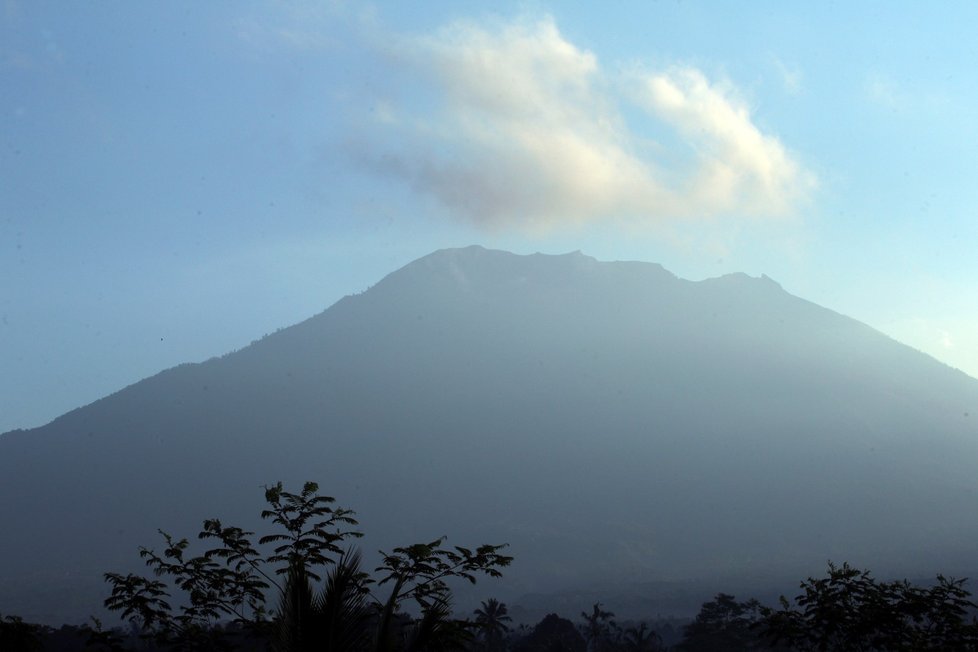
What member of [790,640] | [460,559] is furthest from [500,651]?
[460,559]

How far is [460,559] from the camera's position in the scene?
42.4 feet

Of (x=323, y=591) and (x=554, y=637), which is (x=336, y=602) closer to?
(x=323, y=591)

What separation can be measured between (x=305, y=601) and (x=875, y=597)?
15.5m

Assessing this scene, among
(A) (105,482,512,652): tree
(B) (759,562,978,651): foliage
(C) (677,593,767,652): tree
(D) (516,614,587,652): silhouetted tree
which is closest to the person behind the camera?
(A) (105,482,512,652): tree

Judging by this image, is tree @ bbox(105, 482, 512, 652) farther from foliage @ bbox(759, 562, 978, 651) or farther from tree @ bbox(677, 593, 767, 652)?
tree @ bbox(677, 593, 767, 652)

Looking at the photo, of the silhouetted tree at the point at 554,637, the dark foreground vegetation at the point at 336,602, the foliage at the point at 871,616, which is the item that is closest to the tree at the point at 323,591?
the dark foreground vegetation at the point at 336,602

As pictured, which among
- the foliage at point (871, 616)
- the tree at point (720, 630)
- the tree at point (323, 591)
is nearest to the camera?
the tree at point (323, 591)

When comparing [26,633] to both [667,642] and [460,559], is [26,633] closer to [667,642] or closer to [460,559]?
[460,559]

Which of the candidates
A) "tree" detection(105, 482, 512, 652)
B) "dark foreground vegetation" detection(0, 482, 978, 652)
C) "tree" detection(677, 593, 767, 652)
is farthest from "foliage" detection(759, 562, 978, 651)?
"tree" detection(677, 593, 767, 652)

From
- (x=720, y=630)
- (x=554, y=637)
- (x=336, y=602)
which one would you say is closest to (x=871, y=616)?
(x=336, y=602)

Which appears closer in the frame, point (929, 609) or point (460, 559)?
point (460, 559)

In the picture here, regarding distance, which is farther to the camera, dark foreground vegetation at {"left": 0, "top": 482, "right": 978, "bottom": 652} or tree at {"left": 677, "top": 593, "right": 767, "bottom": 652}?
tree at {"left": 677, "top": 593, "right": 767, "bottom": 652}

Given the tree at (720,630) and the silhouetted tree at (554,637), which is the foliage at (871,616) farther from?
the silhouetted tree at (554,637)

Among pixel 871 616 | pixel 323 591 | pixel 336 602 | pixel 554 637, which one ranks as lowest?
pixel 554 637
